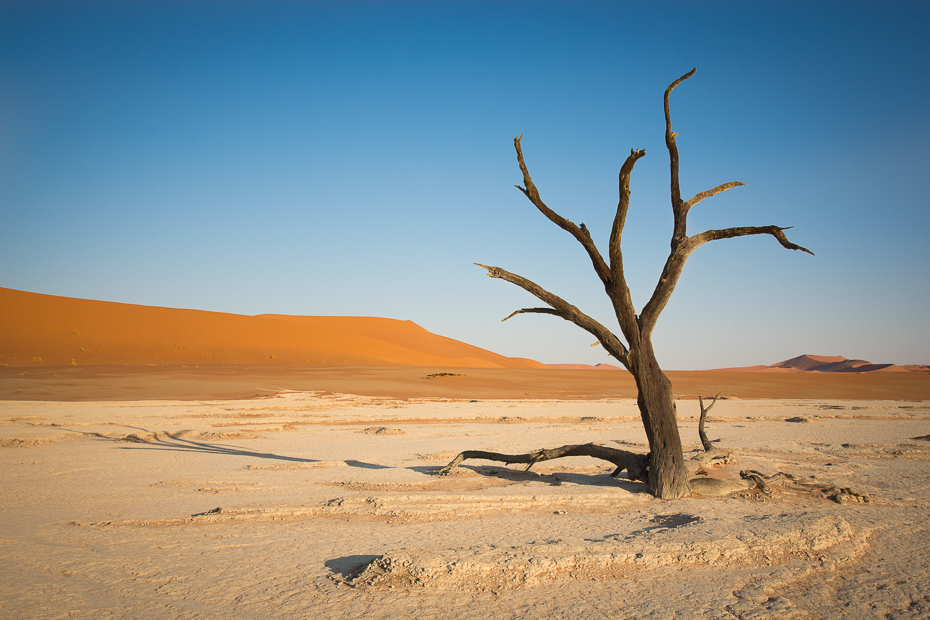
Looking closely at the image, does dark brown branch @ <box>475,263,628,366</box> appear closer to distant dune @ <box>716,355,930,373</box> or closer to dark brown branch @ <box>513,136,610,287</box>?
dark brown branch @ <box>513,136,610,287</box>

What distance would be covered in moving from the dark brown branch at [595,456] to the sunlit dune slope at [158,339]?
42263mm

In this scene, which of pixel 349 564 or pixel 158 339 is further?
pixel 158 339

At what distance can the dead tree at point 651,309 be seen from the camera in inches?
276

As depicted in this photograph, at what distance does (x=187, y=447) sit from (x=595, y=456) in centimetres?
826

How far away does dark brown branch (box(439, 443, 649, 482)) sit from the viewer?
24.4ft

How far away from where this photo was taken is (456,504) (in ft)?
22.1

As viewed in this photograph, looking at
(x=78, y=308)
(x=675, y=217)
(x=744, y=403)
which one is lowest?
(x=744, y=403)

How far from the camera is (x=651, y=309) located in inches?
282

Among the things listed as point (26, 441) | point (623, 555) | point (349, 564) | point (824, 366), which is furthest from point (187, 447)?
point (824, 366)

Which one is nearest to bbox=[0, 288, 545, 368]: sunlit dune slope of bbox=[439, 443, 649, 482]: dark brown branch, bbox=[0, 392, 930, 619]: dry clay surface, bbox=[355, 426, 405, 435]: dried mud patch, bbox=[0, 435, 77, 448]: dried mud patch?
bbox=[0, 435, 77, 448]: dried mud patch

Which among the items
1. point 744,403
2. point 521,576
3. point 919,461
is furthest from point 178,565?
point 744,403

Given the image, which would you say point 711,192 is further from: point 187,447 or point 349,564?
point 187,447

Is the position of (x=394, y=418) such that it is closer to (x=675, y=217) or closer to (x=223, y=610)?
(x=675, y=217)

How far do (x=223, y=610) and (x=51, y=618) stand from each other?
1089 millimetres
